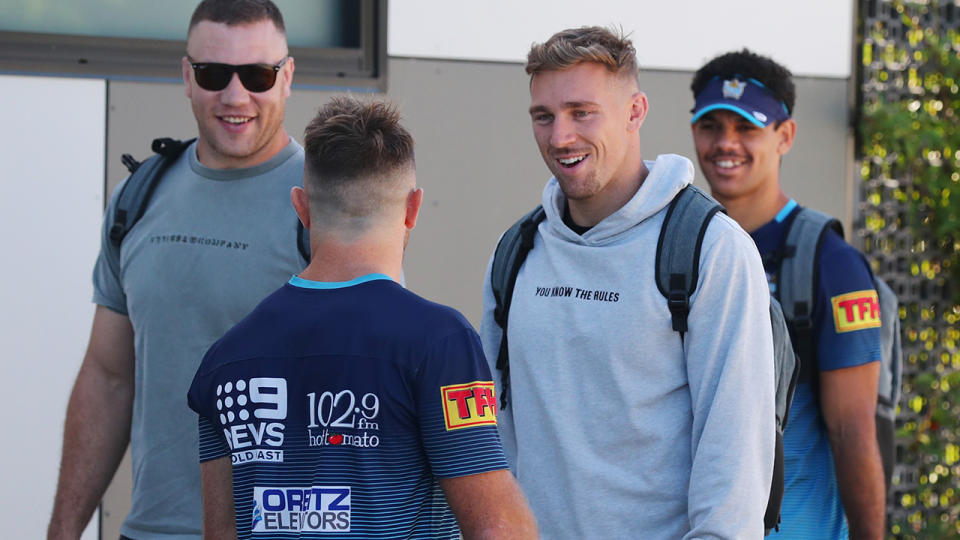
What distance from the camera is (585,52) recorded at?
2.51 meters

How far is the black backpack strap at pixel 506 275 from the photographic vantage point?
2.69 metres

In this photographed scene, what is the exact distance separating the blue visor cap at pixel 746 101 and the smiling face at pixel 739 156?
38 mm

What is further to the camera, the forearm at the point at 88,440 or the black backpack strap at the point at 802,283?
the black backpack strap at the point at 802,283

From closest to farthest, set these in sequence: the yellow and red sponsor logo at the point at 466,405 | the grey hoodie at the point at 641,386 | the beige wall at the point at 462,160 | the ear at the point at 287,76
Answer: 1. the yellow and red sponsor logo at the point at 466,405
2. the grey hoodie at the point at 641,386
3. the ear at the point at 287,76
4. the beige wall at the point at 462,160

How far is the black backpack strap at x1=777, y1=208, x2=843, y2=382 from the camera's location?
3061 mm

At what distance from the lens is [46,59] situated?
3.94 meters

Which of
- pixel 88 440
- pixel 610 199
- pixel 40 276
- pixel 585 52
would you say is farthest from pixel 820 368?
pixel 40 276

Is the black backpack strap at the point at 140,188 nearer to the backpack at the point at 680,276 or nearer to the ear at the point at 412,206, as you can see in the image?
the backpack at the point at 680,276

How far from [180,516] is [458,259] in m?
1.91

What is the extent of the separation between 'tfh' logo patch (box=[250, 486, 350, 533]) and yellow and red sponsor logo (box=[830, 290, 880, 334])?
1693 mm

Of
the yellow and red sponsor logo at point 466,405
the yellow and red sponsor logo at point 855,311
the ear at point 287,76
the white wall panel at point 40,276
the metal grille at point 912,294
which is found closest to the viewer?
the yellow and red sponsor logo at point 466,405

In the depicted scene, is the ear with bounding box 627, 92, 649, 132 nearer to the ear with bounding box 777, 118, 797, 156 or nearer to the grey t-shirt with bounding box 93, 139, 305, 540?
the grey t-shirt with bounding box 93, 139, 305, 540

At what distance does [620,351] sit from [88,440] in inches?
56.7

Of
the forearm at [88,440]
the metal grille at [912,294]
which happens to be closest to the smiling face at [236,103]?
the forearm at [88,440]
